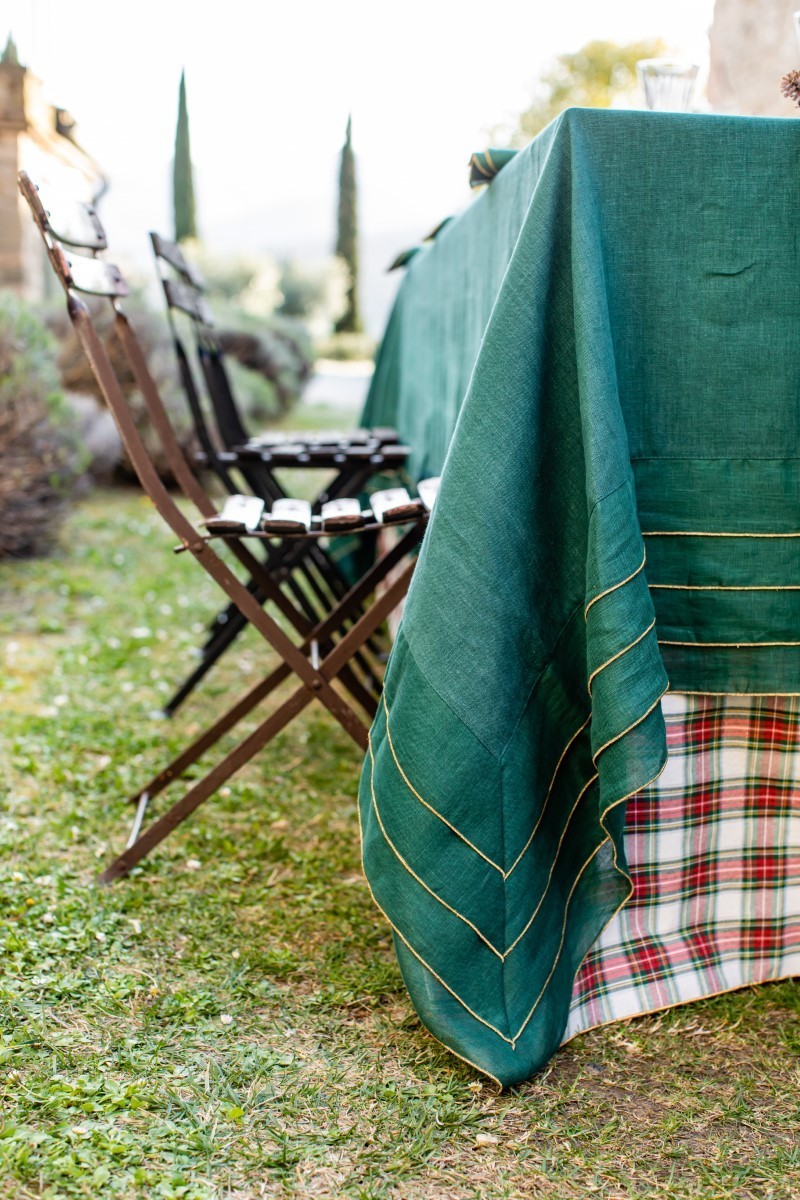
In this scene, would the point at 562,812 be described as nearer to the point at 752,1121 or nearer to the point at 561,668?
the point at 561,668

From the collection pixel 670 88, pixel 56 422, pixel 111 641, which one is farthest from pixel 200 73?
pixel 670 88

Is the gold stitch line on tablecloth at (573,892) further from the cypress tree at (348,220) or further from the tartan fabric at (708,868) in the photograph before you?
the cypress tree at (348,220)

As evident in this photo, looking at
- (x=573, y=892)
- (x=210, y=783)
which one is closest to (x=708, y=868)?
(x=573, y=892)

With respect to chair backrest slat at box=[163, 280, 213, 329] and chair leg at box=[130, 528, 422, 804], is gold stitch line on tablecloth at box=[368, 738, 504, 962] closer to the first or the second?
chair leg at box=[130, 528, 422, 804]

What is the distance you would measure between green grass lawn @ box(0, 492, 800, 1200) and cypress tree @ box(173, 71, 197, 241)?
16241 mm

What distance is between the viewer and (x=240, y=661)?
3521 mm

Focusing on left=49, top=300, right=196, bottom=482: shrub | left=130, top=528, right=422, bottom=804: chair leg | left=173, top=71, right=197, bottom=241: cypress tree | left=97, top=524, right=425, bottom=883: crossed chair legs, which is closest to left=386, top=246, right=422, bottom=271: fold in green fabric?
left=130, top=528, right=422, bottom=804: chair leg

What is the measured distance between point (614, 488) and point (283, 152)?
3516 centimetres

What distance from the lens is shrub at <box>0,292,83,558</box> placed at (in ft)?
14.9

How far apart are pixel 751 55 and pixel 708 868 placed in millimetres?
2219

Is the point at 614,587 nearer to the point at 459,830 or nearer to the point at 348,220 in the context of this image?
the point at 459,830

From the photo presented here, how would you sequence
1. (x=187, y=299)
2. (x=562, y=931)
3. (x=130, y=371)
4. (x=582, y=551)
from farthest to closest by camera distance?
(x=130, y=371), (x=187, y=299), (x=562, y=931), (x=582, y=551)

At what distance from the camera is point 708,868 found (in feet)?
5.25

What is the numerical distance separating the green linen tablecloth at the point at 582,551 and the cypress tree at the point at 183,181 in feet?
54.8
